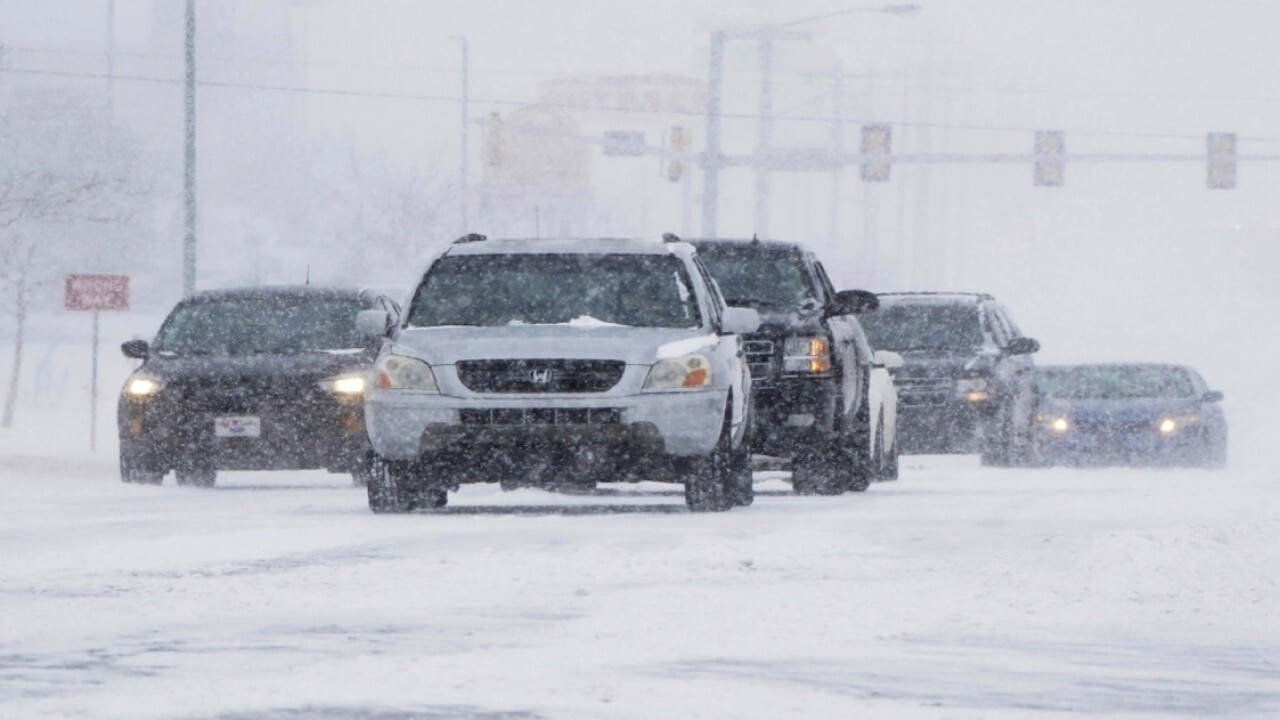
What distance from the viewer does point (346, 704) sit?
8094mm

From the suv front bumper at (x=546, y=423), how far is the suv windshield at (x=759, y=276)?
3.12 m

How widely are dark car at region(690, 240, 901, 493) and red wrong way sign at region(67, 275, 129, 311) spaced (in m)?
13.3

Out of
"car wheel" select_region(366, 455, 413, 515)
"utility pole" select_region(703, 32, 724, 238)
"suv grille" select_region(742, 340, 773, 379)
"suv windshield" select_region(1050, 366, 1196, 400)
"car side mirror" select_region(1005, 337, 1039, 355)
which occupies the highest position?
"utility pole" select_region(703, 32, 724, 238)

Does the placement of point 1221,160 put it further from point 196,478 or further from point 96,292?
point 196,478

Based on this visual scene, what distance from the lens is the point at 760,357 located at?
18.3m

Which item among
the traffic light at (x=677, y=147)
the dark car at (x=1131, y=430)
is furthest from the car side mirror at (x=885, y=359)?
the traffic light at (x=677, y=147)

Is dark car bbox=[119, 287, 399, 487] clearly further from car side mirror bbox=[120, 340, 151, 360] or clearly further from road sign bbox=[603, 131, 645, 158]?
road sign bbox=[603, 131, 645, 158]

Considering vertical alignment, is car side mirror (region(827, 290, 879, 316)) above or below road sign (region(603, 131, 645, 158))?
below

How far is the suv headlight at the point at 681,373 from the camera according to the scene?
15758 millimetres

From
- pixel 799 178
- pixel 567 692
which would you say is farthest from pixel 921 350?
pixel 799 178

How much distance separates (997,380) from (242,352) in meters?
7.10

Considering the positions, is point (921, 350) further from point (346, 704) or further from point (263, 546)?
point (346, 704)

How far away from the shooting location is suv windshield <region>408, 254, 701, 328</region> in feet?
54.2

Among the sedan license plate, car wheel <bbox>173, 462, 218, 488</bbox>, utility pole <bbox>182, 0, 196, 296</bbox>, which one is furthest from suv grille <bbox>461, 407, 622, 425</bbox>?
utility pole <bbox>182, 0, 196, 296</bbox>
